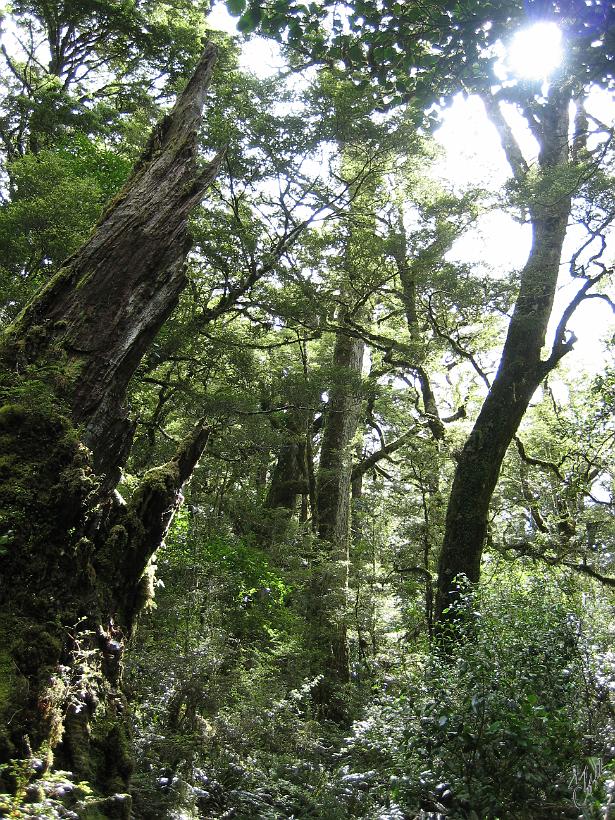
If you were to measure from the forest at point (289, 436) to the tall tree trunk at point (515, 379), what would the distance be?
50mm

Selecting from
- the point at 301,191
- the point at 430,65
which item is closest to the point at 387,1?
the point at 430,65

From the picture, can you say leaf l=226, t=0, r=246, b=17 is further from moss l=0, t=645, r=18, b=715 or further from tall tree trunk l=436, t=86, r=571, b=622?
tall tree trunk l=436, t=86, r=571, b=622

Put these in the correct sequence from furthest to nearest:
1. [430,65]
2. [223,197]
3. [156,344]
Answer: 1. [223,197]
2. [156,344]
3. [430,65]

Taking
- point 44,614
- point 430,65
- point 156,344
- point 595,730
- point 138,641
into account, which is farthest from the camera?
point 156,344

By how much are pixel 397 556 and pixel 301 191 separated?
23.0ft

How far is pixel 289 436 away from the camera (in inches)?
507

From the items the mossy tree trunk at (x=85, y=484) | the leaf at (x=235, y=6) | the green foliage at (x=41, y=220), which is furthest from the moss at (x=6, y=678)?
the green foliage at (x=41, y=220)

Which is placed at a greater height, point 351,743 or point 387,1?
point 387,1

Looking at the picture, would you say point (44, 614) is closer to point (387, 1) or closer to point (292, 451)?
point (387, 1)

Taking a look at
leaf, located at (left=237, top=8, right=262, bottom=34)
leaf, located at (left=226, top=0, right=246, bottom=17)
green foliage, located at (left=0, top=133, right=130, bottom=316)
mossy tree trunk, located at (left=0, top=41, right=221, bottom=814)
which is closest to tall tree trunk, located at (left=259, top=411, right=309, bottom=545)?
green foliage, located at (left=0, top=133, right=130, bottom=316)

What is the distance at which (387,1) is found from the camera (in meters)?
4.77

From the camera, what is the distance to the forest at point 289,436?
3.65 metres

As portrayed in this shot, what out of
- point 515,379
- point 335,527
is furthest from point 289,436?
point 515,379

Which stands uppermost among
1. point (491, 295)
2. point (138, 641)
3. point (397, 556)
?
point (491, 295)
